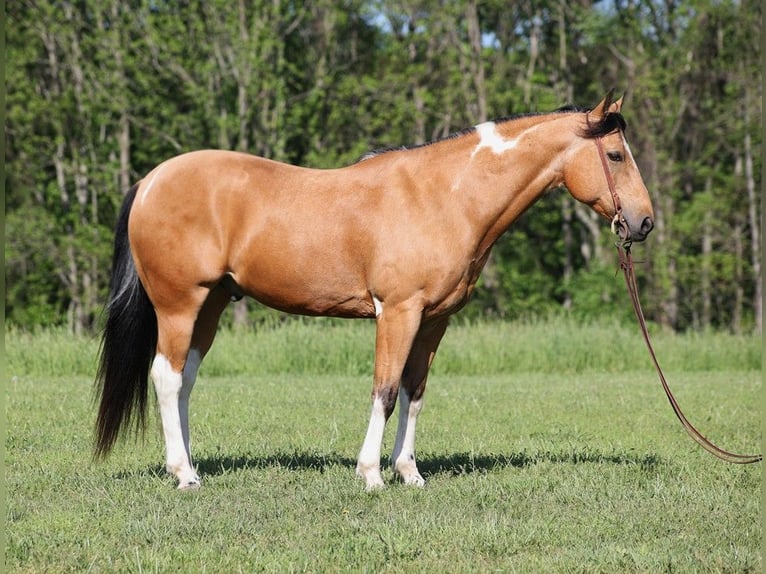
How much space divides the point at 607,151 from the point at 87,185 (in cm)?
2172

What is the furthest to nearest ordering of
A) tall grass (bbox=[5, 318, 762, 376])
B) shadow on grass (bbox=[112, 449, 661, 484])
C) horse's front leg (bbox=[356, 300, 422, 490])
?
tall grass (bbox=[5, 318, 762, 376]) → shadow on grass (bbox=[112, 449, 661, 484]) → horse's front leg (bbox=[356, 300, 422, 490])

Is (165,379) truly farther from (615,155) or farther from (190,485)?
(615,155)

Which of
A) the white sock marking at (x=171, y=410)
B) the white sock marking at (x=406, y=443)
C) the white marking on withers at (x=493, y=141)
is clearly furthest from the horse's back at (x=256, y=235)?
the white marking on withers at (x=493, y=141)

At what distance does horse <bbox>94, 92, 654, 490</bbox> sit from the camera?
609 centimetres

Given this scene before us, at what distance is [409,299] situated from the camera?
6016mm

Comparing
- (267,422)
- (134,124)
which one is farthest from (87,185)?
(267,422)

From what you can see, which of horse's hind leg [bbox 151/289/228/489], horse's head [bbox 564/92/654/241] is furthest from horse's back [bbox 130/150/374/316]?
horse's head [bbox 564/92/654/241]

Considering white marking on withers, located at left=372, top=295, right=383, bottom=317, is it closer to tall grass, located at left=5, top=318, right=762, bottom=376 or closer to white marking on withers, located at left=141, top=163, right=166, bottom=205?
white marking on withers, located at left=141, top=163, right=166, bottom=205

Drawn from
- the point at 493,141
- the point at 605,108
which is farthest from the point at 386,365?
the point at 605,108

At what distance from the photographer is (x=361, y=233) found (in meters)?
6.14

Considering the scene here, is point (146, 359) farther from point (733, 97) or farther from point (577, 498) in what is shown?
point (733, 97)

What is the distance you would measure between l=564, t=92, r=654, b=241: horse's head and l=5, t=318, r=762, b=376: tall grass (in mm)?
7872

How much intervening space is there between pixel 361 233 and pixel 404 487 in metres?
1.54

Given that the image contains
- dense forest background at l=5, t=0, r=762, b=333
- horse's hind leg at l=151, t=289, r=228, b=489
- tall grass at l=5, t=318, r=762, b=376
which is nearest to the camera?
horse's hind leg at l=151, t=289, r=228, b=489
